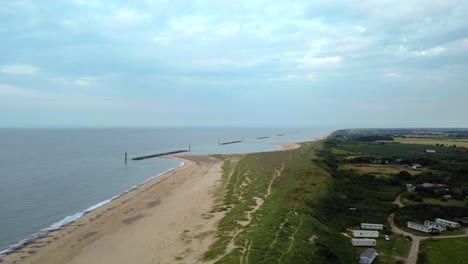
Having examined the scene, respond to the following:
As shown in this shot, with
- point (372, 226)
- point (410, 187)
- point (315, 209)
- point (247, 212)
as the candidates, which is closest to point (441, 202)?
point (410, 187)

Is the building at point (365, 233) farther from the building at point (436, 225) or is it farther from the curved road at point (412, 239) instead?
the building at point (436, 225)

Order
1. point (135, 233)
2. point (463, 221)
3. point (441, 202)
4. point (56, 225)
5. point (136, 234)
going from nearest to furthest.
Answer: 1. point (136, 234)
2. point (135, 233)
3. point (56, 225)
4. point (463, 221)
5. point (441, 202)

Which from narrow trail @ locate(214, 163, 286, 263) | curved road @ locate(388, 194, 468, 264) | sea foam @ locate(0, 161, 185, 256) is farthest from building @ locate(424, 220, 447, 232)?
sea foam @ locate(0, 161, 185, 256)

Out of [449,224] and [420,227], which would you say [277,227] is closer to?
[420,227]

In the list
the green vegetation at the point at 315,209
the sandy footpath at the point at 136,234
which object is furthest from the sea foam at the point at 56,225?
the green vegetation at the point at 315,209

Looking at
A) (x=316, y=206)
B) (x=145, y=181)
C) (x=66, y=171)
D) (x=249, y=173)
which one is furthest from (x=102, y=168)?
(x=316, y=206)
